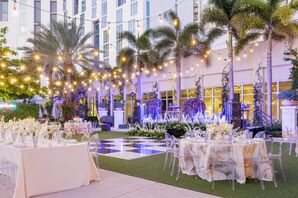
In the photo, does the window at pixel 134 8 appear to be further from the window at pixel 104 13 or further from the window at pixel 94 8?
the window at pixel 94 8

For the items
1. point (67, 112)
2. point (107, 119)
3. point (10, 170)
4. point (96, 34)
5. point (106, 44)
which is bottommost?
point (10, 170)

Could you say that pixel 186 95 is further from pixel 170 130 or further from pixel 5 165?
pixel 5 165

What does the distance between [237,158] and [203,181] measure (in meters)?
0.81

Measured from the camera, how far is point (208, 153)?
637 centimetres

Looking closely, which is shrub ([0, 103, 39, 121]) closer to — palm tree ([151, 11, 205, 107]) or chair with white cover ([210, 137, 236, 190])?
palm tree ([151, 11, 205, 107])

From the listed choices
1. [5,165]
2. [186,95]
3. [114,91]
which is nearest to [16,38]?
[114,91]

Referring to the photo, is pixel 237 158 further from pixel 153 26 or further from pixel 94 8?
pixel 94 8

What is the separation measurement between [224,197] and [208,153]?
46.3 inches

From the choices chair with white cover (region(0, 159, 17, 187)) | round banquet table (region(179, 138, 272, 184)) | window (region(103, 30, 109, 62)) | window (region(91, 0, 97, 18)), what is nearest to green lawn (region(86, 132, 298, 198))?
Answer: round banquet table (region(179, 138, 272, 184))

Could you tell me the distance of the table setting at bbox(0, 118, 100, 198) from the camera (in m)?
5.41

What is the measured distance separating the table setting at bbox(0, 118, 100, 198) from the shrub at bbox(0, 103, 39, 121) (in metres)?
14.7

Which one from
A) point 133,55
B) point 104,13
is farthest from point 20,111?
point 104,13

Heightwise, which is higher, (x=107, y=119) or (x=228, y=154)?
(x=228, y=154)

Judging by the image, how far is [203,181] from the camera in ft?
21.1
